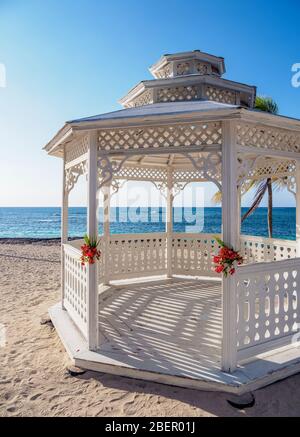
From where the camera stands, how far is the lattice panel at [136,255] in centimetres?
690

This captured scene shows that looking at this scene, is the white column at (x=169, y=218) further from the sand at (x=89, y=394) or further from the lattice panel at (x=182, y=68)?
the sand at (x=89, y=394)

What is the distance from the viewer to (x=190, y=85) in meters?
4.96

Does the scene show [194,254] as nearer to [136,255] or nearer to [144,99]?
[136,255]

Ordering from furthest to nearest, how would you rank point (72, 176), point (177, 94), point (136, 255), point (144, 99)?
1. point (136, 255)
2. point (144, 99)
3. point (177, 94)
4. point (72, 176)

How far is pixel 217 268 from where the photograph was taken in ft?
10.2

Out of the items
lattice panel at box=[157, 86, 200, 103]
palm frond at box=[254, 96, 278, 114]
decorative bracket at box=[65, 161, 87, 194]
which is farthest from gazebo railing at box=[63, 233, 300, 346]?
palm frond at box=[254, 96, 278, 114]

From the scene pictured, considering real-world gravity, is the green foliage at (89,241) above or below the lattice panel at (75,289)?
above

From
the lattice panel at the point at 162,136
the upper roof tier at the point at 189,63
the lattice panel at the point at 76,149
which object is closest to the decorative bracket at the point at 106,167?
the lattice panel at the point at 162,136

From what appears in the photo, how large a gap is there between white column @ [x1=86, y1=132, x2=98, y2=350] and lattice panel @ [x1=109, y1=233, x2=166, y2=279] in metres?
3.09

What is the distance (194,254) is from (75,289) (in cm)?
369

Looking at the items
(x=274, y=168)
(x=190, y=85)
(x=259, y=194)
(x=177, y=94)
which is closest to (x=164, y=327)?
(x=274, y=168)

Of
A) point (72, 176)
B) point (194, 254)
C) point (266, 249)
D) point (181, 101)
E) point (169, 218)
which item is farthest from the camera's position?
point (169, 218)

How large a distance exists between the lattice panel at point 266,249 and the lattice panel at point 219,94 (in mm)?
2876
